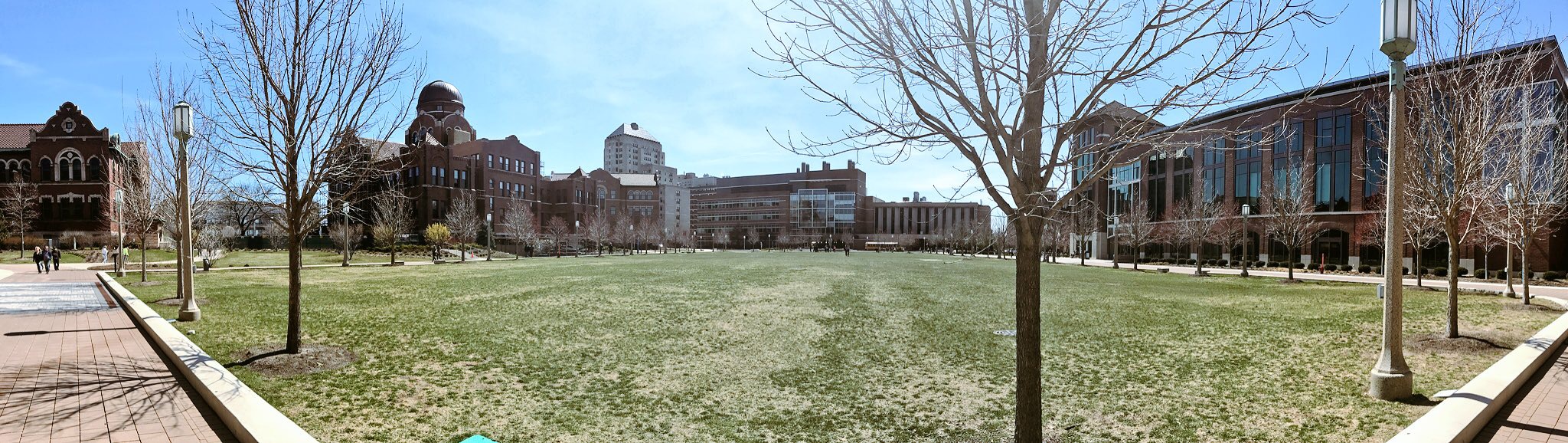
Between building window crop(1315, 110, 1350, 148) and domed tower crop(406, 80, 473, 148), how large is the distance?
286 ft

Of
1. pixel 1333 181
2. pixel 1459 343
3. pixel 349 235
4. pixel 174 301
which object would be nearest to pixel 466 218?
pixel 349 235

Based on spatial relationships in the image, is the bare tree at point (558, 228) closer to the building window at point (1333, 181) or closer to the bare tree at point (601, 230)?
the bare tree at point (601, 230)

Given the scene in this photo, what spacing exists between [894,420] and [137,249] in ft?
239

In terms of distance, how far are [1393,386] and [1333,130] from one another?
52.2m

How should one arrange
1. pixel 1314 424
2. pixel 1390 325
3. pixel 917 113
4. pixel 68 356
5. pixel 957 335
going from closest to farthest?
1. pixel 917 113
2. pixel 1314 424
3. pixel 1390 325
4. pixel 68 356
5. pixel 957 335

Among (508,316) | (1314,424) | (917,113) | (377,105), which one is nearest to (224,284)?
(508,316)

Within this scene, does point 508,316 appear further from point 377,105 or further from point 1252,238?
point 1252,238

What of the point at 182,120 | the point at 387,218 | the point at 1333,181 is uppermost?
the point at 1333,181

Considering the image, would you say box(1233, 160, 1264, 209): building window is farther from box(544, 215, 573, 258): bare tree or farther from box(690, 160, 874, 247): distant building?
box(690, 160, 874, 247): distant building

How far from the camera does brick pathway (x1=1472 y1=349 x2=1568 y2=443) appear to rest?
6.33 meters

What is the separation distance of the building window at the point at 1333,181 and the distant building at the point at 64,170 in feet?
331

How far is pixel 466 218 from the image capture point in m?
64.1

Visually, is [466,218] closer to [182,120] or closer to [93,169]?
[93,169]

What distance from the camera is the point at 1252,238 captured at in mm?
54281
